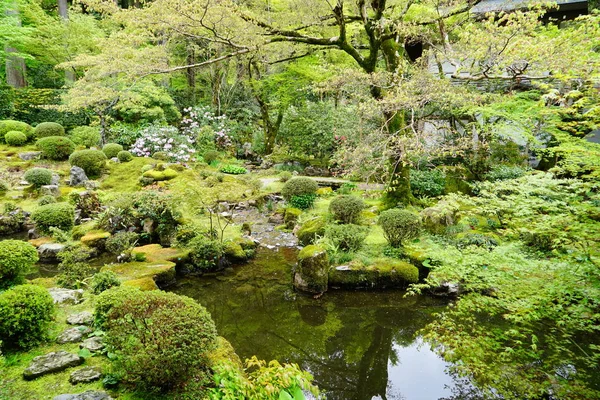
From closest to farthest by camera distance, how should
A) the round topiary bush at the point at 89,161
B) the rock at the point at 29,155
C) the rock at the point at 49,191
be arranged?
the rock at the point at 49,191 < the round topiary bush at the point at 89,161 < the rock at the point at 29,155

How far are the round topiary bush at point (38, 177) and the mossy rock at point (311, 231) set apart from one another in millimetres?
8411

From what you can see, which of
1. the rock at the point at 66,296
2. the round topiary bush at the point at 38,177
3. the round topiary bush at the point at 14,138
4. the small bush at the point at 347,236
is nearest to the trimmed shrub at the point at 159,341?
the rock at the point at 66,296

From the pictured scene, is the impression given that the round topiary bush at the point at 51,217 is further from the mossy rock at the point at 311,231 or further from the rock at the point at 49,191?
the mossy rock at the point at 311,231

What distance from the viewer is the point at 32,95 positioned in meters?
16.3

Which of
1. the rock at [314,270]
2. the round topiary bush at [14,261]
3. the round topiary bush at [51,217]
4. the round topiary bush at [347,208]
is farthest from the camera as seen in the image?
the round topiary bush at [347,208]

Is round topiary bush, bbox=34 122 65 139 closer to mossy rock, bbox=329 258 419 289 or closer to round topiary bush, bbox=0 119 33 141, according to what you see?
round topiary bush, bbox=0 119 33 141

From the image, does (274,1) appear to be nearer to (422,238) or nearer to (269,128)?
(269,128)

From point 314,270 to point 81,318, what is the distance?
4.11m

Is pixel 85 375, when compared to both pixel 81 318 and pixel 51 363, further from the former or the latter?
pixel 81 318

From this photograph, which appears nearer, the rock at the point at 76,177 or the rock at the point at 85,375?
the rock at the point at 85,375

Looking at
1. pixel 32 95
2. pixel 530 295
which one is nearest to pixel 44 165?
pixel 32 95

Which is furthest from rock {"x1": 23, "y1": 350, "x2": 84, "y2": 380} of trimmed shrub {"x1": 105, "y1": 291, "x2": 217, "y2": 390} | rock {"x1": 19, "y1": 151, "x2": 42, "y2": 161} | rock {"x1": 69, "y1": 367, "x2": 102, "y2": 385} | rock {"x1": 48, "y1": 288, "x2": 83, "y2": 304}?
rock {"x1": 19, "y1": 151, "x2": 42, "y2": 161}

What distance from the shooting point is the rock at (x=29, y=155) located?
13.1 m

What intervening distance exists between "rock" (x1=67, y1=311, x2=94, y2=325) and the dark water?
2106 mm
